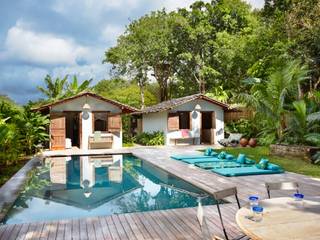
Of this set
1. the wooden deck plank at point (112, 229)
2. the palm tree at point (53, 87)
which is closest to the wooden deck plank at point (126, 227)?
the wooden deck plank at point (112, 229)

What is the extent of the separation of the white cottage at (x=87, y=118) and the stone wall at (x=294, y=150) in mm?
8918

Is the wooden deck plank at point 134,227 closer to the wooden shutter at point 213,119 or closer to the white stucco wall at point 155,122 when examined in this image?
the white stucco wall at point 155,122

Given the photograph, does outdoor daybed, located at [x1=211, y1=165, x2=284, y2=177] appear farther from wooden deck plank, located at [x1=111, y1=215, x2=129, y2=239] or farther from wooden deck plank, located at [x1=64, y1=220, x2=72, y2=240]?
wooden deck plank, located at [x1=64, y1=220, x2=72, y2=240]

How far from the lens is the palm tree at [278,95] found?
13.7 metres

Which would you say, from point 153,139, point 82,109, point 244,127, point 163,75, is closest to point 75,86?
point 82,109

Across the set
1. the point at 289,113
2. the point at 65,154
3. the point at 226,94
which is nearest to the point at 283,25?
the point at 289,113

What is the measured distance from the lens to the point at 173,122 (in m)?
21.0

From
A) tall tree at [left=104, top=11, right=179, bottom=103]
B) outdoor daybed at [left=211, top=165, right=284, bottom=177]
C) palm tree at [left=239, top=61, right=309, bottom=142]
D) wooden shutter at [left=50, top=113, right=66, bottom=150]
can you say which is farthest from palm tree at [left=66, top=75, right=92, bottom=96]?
outdoor daybed at [left=211, top=165, right=284, bottom=177]

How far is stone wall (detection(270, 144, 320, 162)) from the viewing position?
12.3 m

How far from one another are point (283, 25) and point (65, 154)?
12.4 metres

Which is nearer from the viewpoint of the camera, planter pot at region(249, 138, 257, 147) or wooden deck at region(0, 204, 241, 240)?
wooden deck at region(0, 204, 241, 240)

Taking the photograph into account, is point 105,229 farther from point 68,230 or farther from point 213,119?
point 213,119

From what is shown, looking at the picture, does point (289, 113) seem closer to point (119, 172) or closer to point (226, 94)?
point (119, 172)

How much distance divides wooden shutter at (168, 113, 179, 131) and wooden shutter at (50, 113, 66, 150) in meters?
6.29
